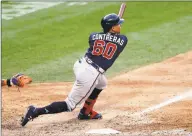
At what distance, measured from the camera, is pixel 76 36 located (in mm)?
15234

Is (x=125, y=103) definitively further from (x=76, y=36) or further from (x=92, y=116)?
(x=76, y=36)

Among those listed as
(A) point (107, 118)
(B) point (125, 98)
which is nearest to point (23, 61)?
(B) point (125, 98)

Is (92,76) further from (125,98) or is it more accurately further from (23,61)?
(23,61)

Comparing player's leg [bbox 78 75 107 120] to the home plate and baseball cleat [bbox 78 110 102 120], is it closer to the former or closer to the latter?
baseball cleat [bbox 78 110 102 120]

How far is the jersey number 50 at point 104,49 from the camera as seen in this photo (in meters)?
8.27

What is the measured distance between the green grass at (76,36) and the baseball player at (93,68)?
3.01 meters

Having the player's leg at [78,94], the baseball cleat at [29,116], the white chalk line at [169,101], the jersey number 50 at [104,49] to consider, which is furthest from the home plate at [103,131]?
the jersey number 50 at [104,49]

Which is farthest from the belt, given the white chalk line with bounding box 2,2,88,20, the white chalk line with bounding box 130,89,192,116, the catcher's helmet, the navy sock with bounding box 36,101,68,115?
the white chalk line with bounding box 2,2,88,20

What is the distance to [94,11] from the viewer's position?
18.3 metres

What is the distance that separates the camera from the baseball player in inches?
322

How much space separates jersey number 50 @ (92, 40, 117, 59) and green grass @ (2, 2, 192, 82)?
10.0 feet

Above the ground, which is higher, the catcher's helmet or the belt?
the catcher's helmet

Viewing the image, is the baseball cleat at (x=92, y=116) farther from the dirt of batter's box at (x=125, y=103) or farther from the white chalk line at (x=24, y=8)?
the white chalk line at (x=24, y=8)

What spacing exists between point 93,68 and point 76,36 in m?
7.09
